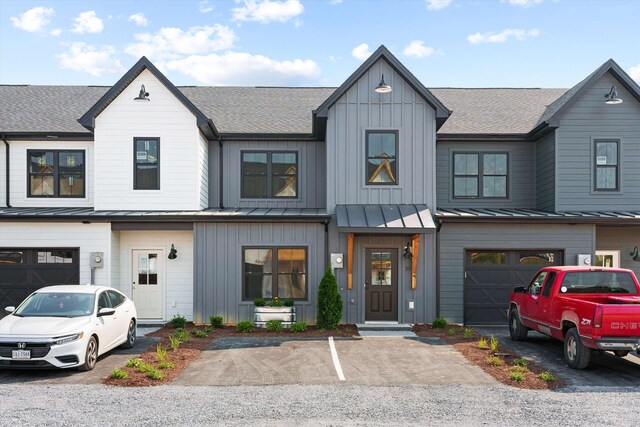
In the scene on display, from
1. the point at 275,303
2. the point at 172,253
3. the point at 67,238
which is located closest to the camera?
the point at 275,303

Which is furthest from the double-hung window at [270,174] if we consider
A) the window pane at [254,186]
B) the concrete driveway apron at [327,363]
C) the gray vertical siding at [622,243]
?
the gray vertical siding at [622,243]

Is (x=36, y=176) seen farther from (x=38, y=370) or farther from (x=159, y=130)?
(x=38, y=370)

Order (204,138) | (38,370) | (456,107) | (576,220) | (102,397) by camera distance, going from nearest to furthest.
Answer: (102,397), (38,370), (576,220), (204,138), (456,107)

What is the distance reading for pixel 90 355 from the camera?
33.8 ft

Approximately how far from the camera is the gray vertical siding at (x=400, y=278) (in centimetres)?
1582

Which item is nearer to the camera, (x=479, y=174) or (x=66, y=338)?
(x=66, y=338)

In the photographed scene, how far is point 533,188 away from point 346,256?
7.33m

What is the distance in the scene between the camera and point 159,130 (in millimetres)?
16500

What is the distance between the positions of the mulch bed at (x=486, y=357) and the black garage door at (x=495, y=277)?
1.14m

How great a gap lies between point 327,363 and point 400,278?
5.48m

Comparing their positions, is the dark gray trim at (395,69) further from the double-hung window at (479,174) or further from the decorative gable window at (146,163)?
the decorative gable window at (146,163)

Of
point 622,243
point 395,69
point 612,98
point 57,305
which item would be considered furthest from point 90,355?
point 622,243

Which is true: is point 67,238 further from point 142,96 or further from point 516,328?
point 516,328

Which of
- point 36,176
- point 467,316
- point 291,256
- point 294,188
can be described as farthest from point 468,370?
point 36,176
